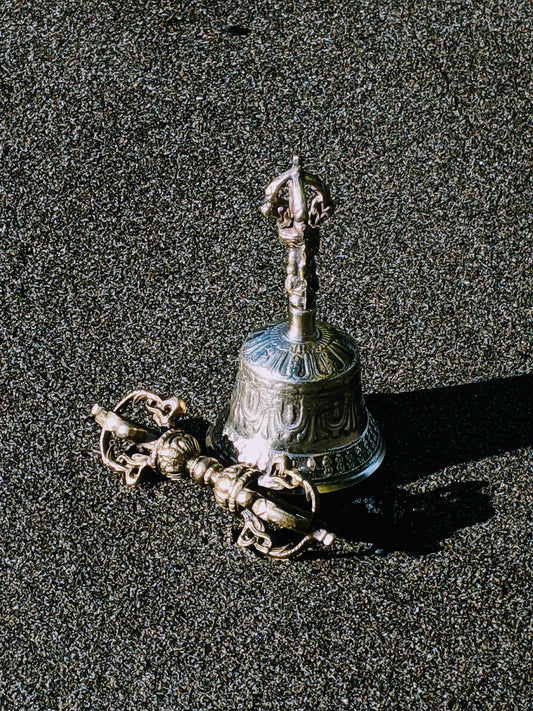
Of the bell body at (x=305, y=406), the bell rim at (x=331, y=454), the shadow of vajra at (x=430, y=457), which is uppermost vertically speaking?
the bell body at (x=305, y=406)

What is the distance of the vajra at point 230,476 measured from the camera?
3.10 feet

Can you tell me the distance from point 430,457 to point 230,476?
10.9 inches

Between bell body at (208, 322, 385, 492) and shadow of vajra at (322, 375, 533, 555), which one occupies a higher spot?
bell body at (208, 322, 385, 492)

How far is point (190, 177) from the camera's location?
1.49m

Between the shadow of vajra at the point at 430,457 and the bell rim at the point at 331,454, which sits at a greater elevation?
the bell rim at the point at 331,454

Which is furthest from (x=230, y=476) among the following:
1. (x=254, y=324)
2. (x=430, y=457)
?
(x=254, y=324)

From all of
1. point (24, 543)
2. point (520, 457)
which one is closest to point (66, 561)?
point (24, 543)

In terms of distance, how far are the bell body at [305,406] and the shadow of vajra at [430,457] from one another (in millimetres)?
42

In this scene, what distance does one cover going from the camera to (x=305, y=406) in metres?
1.00

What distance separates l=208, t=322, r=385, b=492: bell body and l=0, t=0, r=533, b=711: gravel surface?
69 mm

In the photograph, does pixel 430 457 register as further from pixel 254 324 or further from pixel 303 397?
pixel 254 324

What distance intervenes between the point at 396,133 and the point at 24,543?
2.90 ft

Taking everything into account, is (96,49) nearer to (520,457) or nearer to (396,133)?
(396,133)

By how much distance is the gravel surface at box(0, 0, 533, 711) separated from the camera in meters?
0.94
